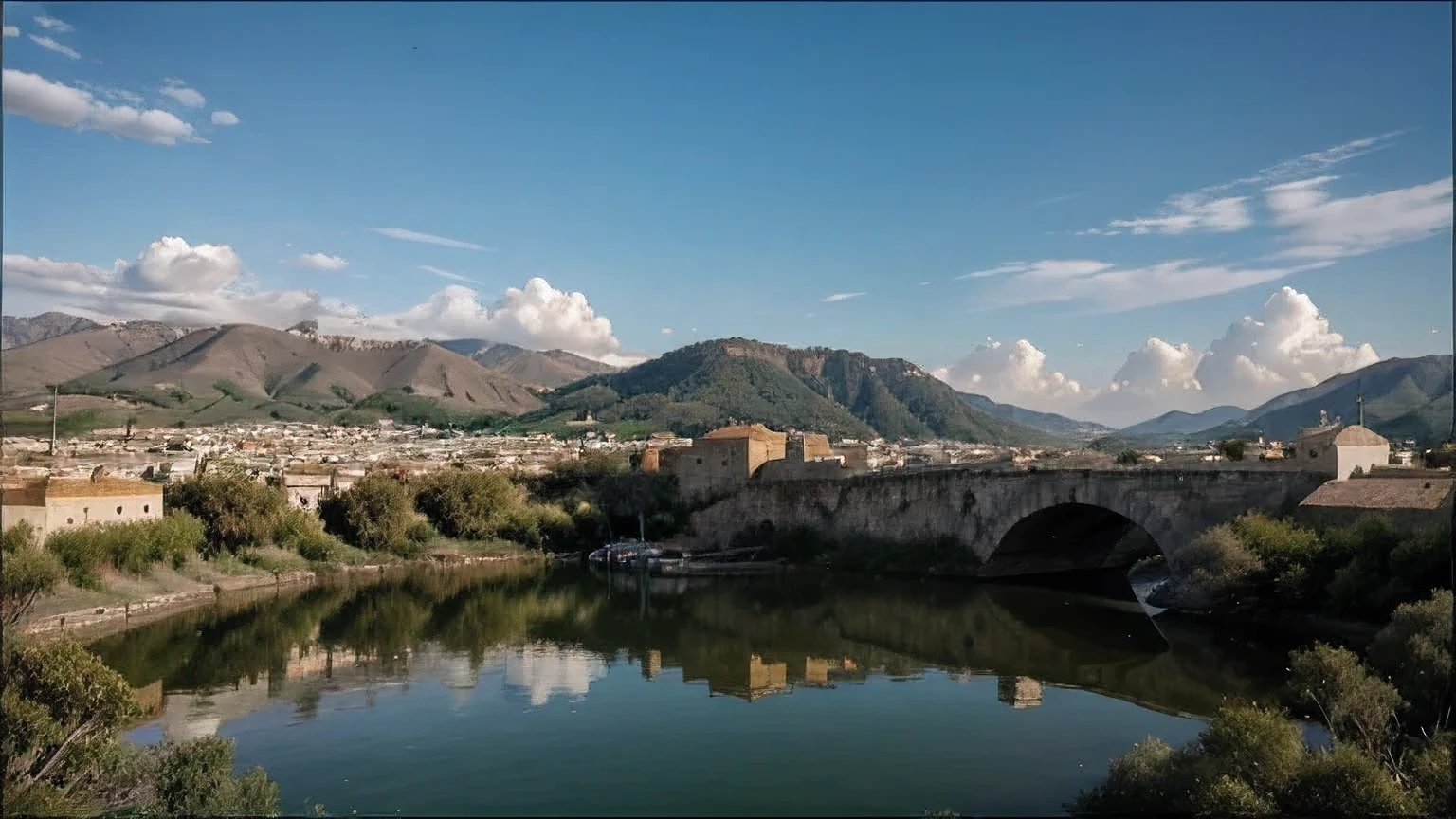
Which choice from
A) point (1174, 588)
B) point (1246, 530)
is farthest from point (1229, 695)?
point (1174, 588)

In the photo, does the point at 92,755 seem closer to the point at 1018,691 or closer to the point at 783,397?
the point at 1018,691

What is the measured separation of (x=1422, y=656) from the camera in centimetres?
1434

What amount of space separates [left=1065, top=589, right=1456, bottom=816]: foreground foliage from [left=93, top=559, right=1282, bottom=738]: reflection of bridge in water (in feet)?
13.5

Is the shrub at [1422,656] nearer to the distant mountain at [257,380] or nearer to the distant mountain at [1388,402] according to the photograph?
the distant mountain at [1388,402]

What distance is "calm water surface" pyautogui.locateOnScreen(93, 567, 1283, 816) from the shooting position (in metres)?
13.7

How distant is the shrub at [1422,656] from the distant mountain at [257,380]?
122 meters

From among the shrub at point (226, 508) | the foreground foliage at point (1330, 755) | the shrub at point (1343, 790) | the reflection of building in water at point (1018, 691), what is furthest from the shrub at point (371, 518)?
the shrub at point (1343, 790)

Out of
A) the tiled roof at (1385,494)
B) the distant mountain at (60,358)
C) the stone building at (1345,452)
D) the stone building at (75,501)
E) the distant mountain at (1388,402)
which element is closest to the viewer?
the tiled roof at (1385,494)

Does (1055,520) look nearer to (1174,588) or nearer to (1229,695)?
(1174,588)

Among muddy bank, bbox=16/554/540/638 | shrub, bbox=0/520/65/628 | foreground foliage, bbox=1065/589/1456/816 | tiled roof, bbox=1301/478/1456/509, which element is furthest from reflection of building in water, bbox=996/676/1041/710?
shrub, bbox=0/520/65/628

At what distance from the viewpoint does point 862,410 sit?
562ft

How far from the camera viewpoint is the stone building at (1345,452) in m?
25.9

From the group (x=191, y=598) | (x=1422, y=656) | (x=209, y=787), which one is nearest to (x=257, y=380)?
(x=191, y=598)

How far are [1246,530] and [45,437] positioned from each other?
74816mm
